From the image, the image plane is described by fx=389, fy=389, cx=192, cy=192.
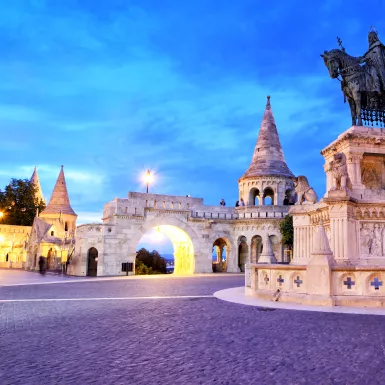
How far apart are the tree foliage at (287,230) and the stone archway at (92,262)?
14472 millimetres

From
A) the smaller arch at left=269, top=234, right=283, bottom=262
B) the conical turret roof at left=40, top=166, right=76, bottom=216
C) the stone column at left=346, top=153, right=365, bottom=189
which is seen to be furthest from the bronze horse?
the conical turret roof at left=40, top=166, right=76, bottom=216

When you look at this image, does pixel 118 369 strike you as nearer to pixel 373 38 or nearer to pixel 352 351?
pixel 352 351

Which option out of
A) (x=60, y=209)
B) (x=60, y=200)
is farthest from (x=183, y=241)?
(x=60, y=200)

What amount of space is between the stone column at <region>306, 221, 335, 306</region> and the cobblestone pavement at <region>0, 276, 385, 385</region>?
51.2 inches

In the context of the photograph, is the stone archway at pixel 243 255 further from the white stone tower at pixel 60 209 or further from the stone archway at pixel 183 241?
the white stone tower at pixel 60 209

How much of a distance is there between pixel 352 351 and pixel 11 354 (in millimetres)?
4193

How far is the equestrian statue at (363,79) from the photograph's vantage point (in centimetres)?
1312

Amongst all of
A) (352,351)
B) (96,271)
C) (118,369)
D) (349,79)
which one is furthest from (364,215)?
(96,271)

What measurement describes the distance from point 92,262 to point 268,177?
17.9 m

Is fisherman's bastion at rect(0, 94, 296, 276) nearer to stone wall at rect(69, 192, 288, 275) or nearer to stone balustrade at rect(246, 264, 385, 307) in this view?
stone wall at rect(69, 192, 288, 275)

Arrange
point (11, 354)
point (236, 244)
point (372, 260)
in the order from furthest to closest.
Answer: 1. point (236, 244)
2. point (372, 260)
3. point (11, 354)

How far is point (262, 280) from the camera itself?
409 inches

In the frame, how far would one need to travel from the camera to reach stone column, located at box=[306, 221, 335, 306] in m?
8.80

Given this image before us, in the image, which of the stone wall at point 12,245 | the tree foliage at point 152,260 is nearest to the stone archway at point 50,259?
the tree foliage at point 152,260
